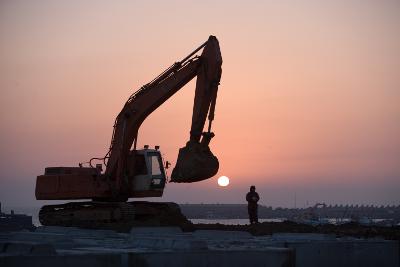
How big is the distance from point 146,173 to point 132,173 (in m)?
0.60

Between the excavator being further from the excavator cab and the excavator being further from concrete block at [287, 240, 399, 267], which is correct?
concrete block at [287, 240, 399, 267]

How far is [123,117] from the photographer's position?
27266mm

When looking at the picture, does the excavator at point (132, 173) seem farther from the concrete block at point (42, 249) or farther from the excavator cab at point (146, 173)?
the concrete block at point (42, 249)

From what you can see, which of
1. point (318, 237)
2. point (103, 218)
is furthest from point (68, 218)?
point (318, 237)

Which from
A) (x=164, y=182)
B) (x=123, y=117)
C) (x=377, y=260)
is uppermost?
(x=123, y=117)

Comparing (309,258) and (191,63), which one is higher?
(191,63)

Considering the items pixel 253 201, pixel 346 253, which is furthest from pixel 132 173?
pixel 346 253

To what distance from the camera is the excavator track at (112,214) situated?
25531 mm

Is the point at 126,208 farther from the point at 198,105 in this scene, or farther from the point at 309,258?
the point at 309,258

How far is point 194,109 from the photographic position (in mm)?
25625

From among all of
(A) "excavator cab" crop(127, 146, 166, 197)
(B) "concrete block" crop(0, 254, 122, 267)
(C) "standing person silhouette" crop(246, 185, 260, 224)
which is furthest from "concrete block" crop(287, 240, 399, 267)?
(C) "standing person silhouette" crop(246, 185, 260, 224)

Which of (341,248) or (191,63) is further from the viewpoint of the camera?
(191,63)

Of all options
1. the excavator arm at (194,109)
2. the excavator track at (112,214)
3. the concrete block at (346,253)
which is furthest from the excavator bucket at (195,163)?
the concrete block at (346,253)

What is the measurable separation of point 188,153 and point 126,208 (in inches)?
128
